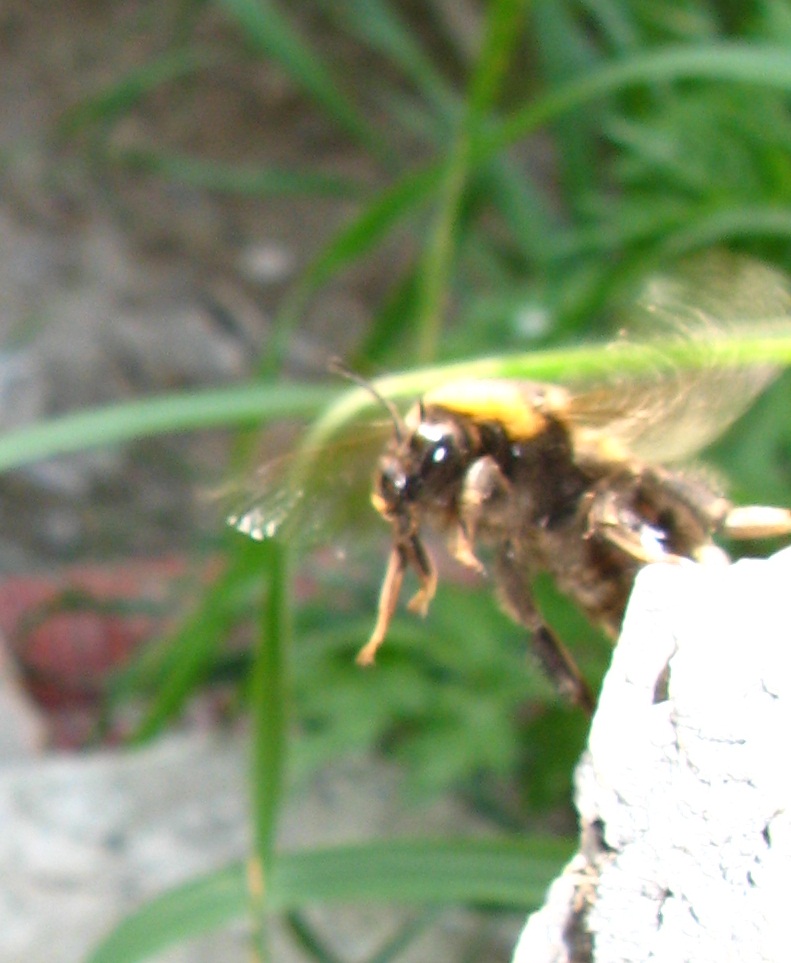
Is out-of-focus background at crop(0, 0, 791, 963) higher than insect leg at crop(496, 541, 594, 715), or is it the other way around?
insect leg at crop(496, 541, 594, 715)

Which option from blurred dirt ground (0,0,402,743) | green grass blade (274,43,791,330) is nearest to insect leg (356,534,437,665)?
green grass blade (274,43,791,330)

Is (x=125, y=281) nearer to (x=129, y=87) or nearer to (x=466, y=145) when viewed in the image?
(x=129, y=87)

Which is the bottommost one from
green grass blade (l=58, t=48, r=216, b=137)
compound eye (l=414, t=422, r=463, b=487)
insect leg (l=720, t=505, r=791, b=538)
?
green grass blade (l=58, t=48, r=216, b=137)

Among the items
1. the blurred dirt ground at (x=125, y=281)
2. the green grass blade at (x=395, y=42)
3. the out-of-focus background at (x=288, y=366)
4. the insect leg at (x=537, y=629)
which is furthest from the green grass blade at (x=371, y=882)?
the blurred dirt ground at (x=125, y=281)

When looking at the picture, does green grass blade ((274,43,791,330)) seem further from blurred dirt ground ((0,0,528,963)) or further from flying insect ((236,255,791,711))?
blurred dirt ground ((0,0,528,963))

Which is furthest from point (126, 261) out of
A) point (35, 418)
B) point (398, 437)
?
point (398, 437)

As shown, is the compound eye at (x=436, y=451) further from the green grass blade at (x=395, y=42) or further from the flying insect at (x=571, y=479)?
the green grass blade at (x=395, y=42)

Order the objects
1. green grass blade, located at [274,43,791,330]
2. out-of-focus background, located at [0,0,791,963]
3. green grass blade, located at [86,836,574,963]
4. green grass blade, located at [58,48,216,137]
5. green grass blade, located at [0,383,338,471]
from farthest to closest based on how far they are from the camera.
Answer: green grass blade, located at [58,48,216,137], out-of-focus background, located at [0,0,791,963], green grass blade, located at [274,43,791,330], green grass blade, located at [0,383,338,471], green grass blade, located at [86,836,574,963]
